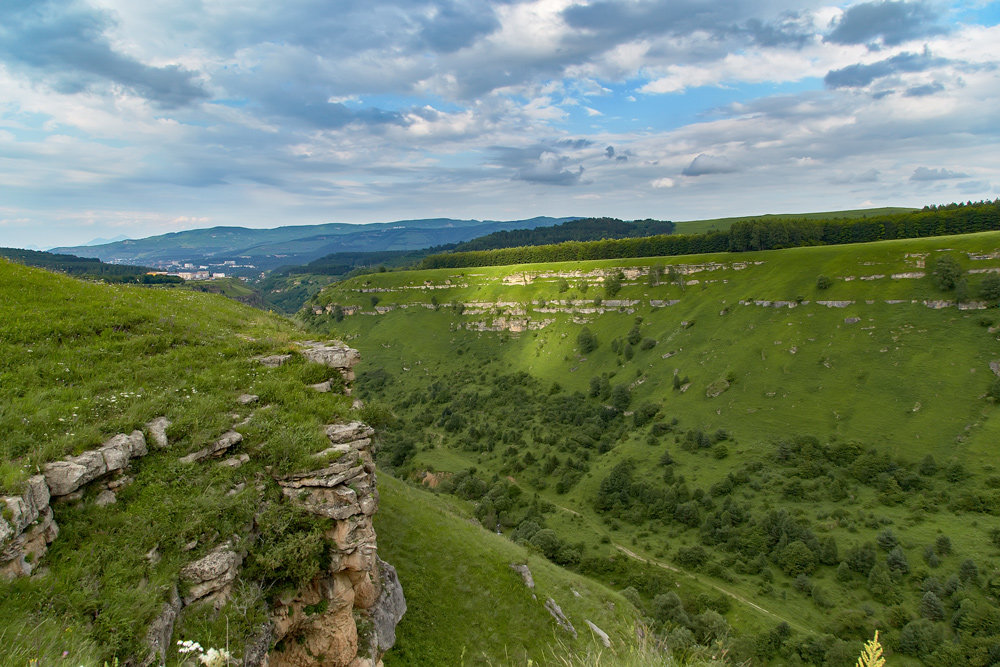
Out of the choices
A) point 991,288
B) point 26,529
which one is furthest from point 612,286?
point 26,529

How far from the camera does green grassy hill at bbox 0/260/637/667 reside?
7.25 meters

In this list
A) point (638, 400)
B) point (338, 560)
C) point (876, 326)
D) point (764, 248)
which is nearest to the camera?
point (338, 560)

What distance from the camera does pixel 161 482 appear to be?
9547 mm

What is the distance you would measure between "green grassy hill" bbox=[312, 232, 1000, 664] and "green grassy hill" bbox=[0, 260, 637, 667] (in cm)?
2790

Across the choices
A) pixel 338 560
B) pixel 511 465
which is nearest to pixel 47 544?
pixel 338 560

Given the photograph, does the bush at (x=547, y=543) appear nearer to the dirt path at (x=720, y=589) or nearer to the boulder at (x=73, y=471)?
the dirt path at (x=720, y=589)

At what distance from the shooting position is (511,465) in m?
68.1

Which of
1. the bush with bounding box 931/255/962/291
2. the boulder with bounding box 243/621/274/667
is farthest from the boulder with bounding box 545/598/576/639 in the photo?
the bush with bounding box 931/255/962/291

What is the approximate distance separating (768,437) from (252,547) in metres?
64.1

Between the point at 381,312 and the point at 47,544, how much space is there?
13433 cm

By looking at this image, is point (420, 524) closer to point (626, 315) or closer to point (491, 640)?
point (491, 640)

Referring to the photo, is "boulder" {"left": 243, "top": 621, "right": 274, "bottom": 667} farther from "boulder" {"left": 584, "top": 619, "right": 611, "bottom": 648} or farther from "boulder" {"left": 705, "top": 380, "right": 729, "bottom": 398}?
"boulder" {"left": 705, "top": 380, "right": 729, "bottom": 398}

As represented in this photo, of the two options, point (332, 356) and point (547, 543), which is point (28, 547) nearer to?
point (332, 356)

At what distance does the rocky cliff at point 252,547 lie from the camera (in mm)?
7488
